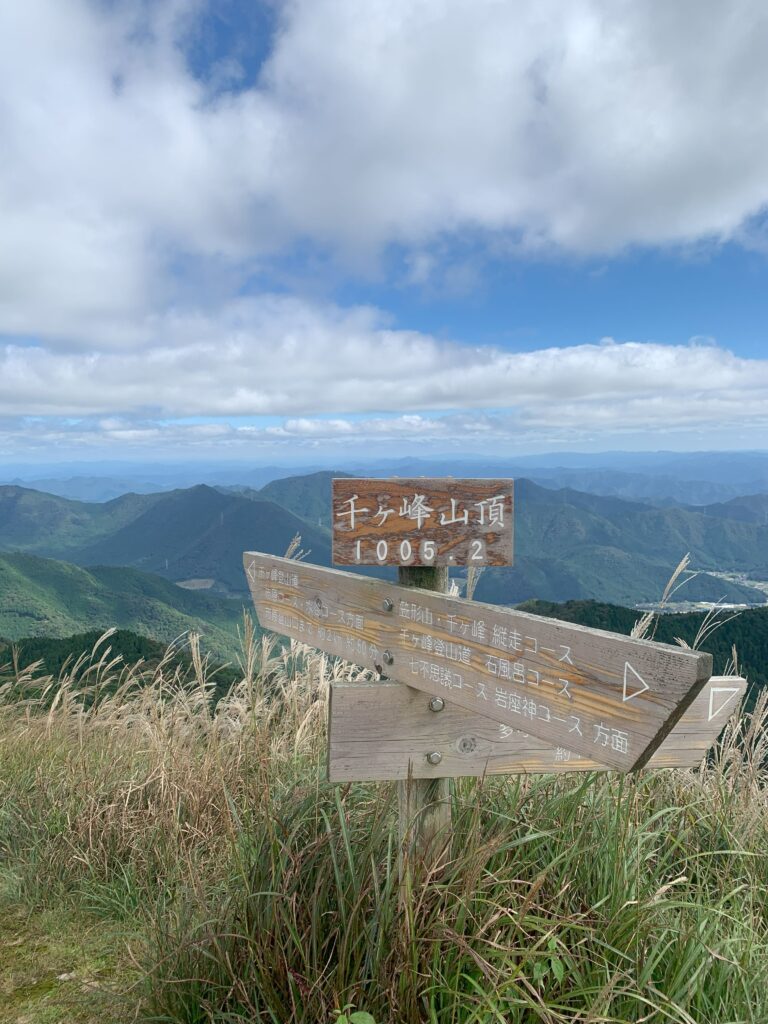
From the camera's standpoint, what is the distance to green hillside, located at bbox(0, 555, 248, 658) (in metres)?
87.1

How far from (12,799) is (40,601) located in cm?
10194

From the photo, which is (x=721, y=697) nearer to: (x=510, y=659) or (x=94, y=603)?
(x=510, y=659)

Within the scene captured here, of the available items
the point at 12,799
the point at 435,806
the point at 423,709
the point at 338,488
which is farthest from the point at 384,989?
the point at 12,799

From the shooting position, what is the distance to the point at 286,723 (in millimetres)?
3691

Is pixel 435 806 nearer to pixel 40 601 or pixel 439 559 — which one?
pixel 439 559

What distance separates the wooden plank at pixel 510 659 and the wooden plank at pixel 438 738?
12cm

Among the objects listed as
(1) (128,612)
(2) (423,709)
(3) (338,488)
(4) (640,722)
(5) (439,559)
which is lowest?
(1) (128,612)

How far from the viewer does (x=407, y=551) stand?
7.07ft

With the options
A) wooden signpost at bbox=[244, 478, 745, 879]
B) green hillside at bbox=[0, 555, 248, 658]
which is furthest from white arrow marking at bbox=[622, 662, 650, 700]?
green hillside at bbox=[0, 555, 248, 658]

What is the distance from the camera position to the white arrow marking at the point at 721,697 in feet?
6.90

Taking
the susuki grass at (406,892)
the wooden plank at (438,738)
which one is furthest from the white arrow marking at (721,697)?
the susuki grass at (406,892)

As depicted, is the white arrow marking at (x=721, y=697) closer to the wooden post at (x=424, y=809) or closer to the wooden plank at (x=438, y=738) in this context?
the wooden plank at (x=438, y=738)

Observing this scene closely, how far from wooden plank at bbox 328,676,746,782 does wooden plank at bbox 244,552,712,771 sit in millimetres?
119

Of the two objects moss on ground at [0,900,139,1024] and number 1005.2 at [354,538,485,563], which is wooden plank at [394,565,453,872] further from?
moss on ground at [0,900,139,1024]
